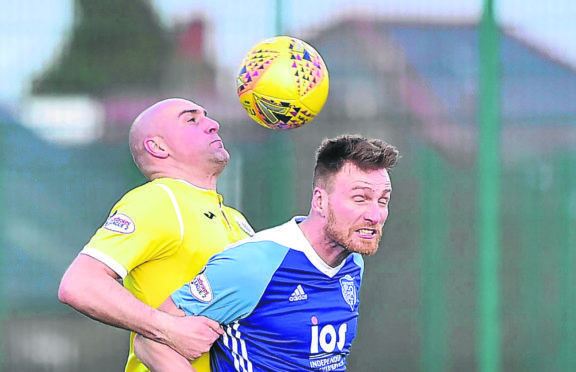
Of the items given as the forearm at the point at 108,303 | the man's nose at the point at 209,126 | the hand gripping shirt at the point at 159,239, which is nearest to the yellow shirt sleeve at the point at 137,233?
the hand gripping shirt at the point at 159,239

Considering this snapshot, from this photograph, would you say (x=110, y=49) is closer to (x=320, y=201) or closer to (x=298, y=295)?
(x=320, y=201)

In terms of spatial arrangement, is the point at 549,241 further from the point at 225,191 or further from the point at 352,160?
the point at 352,160

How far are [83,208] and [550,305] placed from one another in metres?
3.87

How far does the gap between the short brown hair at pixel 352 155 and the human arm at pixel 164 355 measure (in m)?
0.73

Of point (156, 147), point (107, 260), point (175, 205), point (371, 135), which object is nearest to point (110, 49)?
point (371, 135)

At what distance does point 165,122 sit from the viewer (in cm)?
459

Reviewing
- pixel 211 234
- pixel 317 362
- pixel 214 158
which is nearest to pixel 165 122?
pixel 214 158

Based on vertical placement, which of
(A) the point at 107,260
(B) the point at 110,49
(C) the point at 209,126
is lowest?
(A) the point at 107,260

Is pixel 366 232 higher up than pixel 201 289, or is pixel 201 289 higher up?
pixel 366 232

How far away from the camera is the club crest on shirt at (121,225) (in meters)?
4.00

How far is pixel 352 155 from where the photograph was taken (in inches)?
156

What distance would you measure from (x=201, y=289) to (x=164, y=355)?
291 millimetres

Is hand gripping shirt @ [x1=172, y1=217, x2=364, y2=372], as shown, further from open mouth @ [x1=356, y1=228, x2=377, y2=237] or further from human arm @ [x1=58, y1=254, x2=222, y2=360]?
open mouth @ [x1=356, y1=228, x2=377, y2=237]

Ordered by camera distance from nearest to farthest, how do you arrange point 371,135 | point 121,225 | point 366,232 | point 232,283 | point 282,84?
point 232,283
point 366,232
point 121,225
point 282,84
point 371,135
